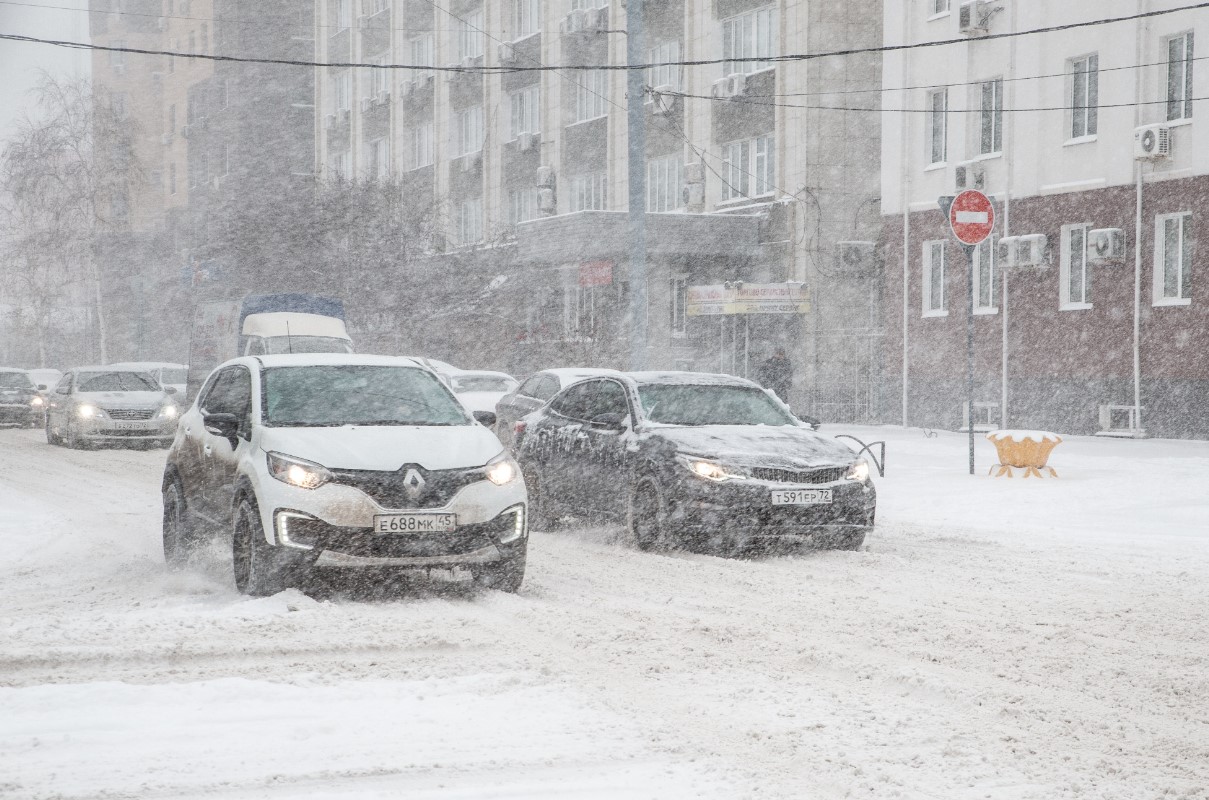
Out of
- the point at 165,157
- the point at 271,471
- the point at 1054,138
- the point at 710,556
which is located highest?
the point at 165,157

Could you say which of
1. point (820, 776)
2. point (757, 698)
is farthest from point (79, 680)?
point (820, 776)

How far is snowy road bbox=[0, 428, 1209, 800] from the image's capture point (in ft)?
16.5

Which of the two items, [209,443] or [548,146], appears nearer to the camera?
[209,443]

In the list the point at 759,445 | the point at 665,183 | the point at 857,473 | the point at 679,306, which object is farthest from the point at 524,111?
the point at 857,473

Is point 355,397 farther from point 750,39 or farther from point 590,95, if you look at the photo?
point 590,95

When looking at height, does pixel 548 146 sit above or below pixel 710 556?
above

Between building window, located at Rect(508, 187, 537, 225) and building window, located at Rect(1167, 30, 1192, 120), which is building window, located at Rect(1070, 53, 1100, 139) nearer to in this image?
building window, located at Rect(1167, 30, 1192, 120)

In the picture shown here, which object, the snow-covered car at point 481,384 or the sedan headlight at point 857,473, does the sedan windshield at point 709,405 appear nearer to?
the sedan headlight at point 857,473

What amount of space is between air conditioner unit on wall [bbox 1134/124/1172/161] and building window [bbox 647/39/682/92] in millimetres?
15517

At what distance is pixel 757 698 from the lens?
613 cm

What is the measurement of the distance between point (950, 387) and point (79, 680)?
2524 centimetres

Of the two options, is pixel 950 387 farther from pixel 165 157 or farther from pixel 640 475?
pixel 165 157

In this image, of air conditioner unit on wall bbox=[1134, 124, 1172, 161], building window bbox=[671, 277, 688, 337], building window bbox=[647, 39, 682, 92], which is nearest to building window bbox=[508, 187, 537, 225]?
building window bbox=[647, 39, 682, 92]

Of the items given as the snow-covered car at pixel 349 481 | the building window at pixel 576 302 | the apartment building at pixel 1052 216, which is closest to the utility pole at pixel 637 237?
the apartment building at pixel 1052 216
